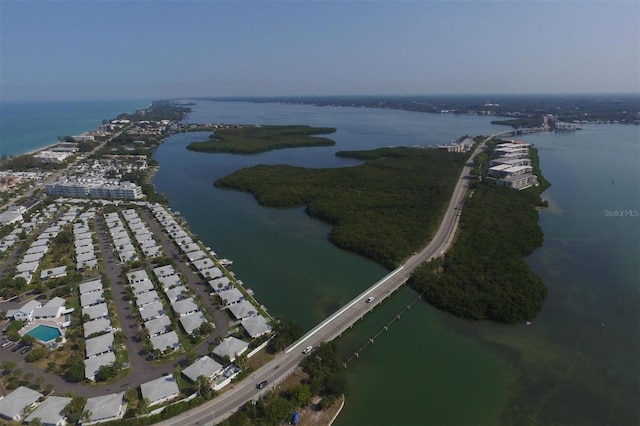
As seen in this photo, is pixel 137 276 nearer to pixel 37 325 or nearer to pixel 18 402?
pixel 37 325

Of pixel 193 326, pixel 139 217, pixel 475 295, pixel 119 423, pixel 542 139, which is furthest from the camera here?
pixel 542 139

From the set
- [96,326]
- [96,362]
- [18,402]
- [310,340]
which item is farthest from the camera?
[96,326]

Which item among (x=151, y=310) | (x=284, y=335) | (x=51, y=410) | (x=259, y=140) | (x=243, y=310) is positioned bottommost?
(x=51, y=410)

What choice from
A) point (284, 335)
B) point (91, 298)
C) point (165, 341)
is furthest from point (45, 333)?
point (284, 335)

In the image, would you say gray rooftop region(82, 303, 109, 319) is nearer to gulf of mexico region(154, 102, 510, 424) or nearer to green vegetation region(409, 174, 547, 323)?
gulf of mexico region(154, 102, 510, 424)

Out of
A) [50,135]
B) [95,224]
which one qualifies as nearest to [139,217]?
[95,224]

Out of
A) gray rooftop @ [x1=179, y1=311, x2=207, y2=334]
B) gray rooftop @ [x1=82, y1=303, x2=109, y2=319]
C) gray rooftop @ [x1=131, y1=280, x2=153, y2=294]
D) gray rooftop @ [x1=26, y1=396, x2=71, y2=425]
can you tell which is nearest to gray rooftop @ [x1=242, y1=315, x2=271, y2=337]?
gray rooftop @ [x1=179, y1=311, x2=207, y2=334]

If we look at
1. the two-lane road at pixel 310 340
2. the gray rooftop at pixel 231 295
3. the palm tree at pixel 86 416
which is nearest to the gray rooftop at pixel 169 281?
the gray rooftop at pixel 231 295

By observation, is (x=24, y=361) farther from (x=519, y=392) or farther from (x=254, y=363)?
(x=519, y=392)
